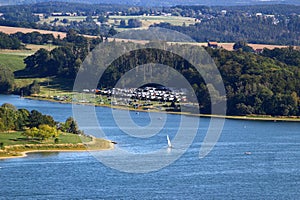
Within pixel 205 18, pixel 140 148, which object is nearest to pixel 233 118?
pixel 140 148

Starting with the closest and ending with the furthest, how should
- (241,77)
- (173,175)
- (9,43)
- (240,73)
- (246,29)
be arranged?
(173,175) < (241,77) < (240,73) < (9,43) < (246,29)

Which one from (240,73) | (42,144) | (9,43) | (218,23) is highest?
(218,23)

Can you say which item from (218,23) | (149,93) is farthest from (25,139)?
(218,23)

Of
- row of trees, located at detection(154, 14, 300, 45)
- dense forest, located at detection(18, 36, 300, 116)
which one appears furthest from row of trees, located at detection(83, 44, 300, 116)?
row of trees, located at detection(154, 14, 300, 45)

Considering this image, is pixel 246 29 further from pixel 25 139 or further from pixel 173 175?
pixel 173 175

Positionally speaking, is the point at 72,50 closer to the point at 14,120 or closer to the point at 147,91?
the point at 147,91

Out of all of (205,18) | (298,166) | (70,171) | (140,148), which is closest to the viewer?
(70,171)
